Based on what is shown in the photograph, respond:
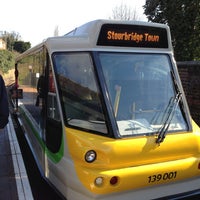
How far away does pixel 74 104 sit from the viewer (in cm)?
420

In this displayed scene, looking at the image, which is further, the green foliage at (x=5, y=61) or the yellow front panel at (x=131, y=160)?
the green foliage at (x=5, y=61)

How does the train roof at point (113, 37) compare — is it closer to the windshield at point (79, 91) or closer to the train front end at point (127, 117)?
the train front end at point (127, 117)

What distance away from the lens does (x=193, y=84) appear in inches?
335

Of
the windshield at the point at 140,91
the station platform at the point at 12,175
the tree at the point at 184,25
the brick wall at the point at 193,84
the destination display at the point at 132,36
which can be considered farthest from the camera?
the tree at the point at 184,25

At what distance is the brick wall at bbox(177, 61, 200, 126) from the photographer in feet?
27.4

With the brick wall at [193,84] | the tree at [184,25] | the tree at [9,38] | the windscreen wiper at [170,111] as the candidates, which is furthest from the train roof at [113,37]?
the tree at [9,38]

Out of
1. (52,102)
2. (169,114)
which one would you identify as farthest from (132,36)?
(52,102)

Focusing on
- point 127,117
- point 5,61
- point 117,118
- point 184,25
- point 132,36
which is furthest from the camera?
point 5,61

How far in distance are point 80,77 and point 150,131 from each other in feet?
3.59

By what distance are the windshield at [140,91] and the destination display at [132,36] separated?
14cm

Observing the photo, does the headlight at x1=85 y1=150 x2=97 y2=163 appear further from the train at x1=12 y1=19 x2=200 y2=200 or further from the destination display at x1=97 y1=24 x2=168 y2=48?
the destination display at x1=97 y1=24 x2=168 y2=48

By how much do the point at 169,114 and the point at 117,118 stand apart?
726mm

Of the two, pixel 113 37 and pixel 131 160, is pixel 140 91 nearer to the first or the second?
pixel 113 37

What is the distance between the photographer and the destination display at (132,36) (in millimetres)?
4289
